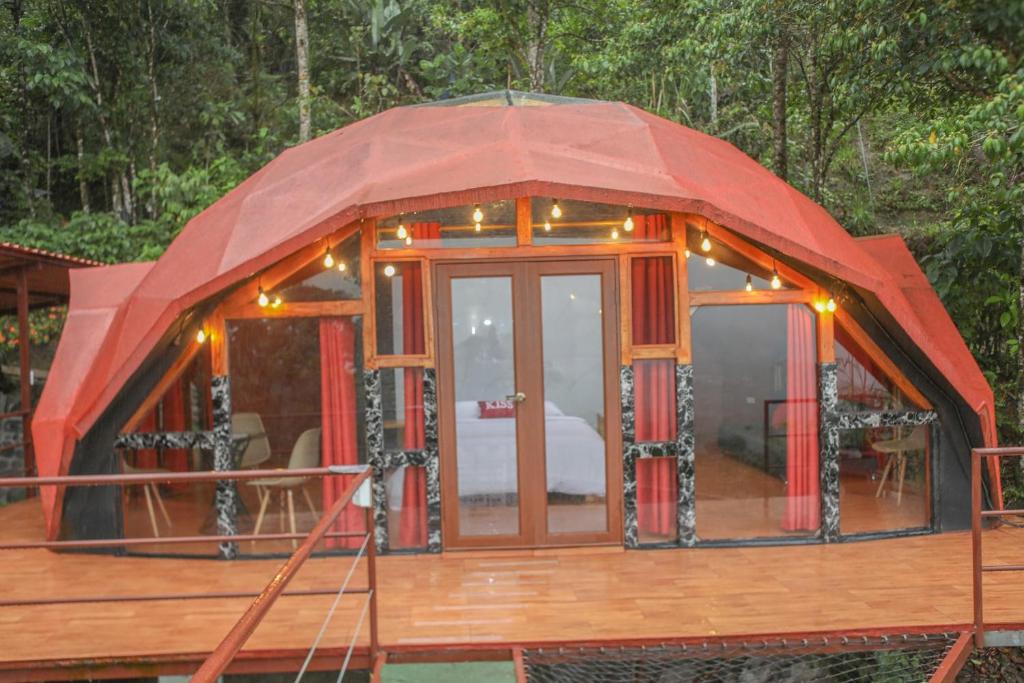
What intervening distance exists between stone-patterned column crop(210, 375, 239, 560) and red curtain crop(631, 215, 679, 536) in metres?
2.84

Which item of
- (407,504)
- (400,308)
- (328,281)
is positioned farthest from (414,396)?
(328,281)

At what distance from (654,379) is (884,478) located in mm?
1826

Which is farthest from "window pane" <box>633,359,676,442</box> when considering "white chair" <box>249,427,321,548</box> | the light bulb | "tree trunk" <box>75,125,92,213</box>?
"tree trunk" <box>75,125,92,213</box>

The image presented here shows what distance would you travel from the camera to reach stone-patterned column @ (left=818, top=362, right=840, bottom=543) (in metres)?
5.98

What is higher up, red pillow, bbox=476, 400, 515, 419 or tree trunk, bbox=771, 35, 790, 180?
tree trunk, bbox=771, 35, 790, 180

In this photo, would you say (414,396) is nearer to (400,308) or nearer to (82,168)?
(400,308)

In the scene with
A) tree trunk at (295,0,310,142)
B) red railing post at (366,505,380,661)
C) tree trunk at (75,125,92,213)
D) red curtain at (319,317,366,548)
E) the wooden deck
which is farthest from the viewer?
tree trunk at (75,125,92,213)

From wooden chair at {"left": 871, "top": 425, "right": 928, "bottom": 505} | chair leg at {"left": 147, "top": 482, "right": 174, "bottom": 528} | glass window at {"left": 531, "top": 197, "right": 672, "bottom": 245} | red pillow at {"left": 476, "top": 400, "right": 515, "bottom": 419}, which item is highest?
glass window at {"left": 531, "top": 197, "right": 672, "bottom": 245}

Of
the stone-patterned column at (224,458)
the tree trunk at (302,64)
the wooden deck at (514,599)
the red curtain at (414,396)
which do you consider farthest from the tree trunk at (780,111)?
the stone-patterned column at (224,458)

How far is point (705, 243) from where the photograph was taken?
5.85 meters

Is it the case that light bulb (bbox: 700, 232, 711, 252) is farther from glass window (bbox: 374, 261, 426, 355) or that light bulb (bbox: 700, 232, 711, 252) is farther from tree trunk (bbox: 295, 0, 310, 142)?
tree trunk (bbox: 295, 0, 310, 142)

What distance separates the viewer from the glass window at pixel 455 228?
5879 mm

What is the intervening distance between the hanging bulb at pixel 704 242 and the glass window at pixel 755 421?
41 cm

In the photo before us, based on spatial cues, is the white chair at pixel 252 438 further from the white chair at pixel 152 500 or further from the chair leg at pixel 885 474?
the chair leg at pixel 885 474
